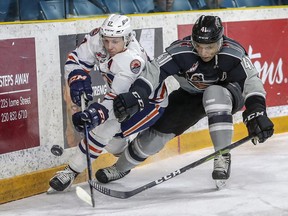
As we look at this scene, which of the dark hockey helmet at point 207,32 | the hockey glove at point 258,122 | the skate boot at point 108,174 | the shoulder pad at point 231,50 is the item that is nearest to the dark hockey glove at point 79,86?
the skate boot at point 108,174

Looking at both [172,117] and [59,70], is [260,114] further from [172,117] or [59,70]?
[59,70]

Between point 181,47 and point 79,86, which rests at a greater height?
point 181,47

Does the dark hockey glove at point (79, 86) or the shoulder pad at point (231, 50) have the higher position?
the shoulder pad at point (231, 50)

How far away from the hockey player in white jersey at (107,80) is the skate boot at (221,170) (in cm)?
44

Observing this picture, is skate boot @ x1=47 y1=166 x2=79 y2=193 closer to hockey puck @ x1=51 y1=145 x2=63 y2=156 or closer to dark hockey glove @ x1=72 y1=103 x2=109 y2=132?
hockey puck @ x1=51 y1=145 x2=63 y2=156

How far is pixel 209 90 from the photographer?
484 centimetres

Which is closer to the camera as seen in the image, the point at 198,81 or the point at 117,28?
the point at 117,28

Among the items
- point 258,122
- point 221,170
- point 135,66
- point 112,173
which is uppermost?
point 135,66

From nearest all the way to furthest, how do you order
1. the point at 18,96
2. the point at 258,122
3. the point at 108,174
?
the point at 258,122, the point at 18,96, the point at 108,174

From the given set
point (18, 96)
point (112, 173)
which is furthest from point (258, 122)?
point (18, 96)

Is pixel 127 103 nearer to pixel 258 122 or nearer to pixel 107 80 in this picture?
pixel 107 80

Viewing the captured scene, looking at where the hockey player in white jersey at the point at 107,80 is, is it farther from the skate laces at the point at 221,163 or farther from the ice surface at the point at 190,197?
the skate laces at the point at 221,163

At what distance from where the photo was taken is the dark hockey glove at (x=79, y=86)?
487 cm

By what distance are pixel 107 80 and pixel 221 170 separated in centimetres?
79
